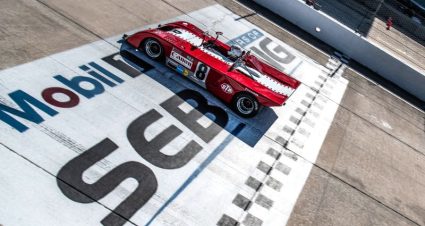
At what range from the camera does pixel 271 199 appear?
8.81 m

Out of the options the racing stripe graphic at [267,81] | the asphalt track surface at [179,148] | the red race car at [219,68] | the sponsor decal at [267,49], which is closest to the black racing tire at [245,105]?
the red race car at [219,68]

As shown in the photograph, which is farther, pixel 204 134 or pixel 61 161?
pixel 204 134

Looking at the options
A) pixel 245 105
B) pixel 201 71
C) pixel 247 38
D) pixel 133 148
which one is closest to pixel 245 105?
pixel 245 105

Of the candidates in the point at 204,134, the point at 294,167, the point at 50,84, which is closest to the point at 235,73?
the point at 204,134

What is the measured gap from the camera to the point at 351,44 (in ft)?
60.5

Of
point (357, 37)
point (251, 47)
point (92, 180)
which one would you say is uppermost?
point (357, 37)

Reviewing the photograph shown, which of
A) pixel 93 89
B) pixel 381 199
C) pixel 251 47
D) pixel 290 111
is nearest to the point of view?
pixel 93 89

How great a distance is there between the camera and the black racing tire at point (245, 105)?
10.4 meters

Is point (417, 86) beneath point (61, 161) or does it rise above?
above

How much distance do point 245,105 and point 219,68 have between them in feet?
3.86

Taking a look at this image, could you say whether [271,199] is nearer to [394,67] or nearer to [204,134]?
[204,134]

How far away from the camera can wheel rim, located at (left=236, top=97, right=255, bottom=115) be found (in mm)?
10570

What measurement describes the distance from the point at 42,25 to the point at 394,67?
1428cm

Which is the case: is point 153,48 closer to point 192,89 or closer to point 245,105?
point 192,89
